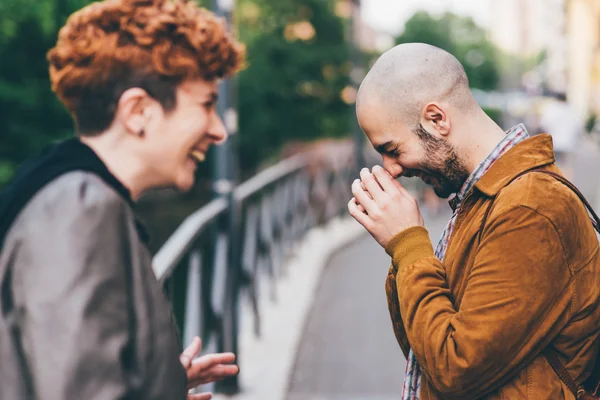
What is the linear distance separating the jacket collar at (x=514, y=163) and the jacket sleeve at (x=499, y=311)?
0.32 feet

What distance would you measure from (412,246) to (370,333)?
18.0ft

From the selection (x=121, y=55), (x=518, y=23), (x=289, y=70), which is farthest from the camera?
(x=518, y=23)

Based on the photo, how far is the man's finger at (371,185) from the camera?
1.99 meters

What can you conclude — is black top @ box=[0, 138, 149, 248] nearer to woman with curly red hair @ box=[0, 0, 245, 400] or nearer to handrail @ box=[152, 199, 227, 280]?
woman with curly red hair @ box=[0, 0, 245, 400]

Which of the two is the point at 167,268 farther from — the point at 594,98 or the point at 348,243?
the point at 594,98

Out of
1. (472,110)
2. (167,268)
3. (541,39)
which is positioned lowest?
(541,39)

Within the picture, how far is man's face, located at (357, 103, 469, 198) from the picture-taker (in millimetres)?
1938

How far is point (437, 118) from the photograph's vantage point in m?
1.92

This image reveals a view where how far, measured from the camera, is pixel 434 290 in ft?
6.11

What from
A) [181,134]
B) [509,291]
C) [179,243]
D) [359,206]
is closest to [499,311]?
[509,291]

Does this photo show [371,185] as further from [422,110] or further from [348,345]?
[348,345]

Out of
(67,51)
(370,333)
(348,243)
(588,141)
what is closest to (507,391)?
(67,51)

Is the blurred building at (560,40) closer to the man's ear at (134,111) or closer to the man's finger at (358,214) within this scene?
the man's finger at (358,214)

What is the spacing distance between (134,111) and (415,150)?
61cm
